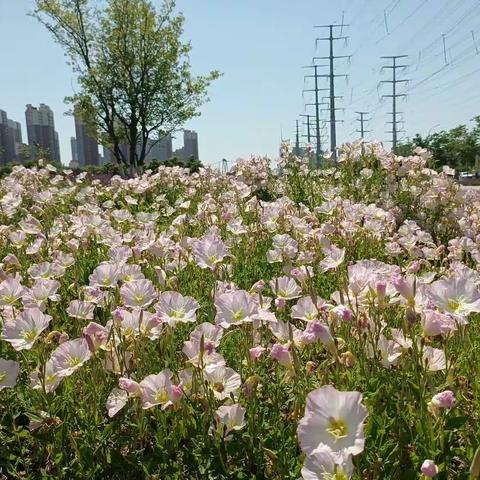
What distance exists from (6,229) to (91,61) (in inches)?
772

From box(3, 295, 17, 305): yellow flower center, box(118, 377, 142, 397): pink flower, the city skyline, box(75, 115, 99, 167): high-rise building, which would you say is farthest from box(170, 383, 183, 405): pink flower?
box(75, 115, 99, 167): high-rise building

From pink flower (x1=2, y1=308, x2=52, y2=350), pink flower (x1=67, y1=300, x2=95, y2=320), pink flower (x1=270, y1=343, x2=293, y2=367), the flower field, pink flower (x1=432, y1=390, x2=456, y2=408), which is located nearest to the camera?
pink flower (x1=432, y1=390, x2=456, y2=408)

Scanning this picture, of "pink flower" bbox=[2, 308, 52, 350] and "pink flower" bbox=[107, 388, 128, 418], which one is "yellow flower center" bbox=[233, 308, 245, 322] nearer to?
"pink flower" bbox=[107, 388, 128, 418]

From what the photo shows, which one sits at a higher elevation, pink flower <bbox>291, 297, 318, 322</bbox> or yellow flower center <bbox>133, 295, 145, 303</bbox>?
yellow flower center <bbox>133, 295, 145, 303</bbox>

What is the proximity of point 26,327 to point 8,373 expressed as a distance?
0.18m

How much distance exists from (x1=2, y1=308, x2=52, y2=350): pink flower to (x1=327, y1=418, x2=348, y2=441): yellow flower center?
3.72ft

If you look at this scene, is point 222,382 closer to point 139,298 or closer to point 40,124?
point 139,298

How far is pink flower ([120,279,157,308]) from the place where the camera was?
2139 mm

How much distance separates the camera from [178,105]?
23.0 m

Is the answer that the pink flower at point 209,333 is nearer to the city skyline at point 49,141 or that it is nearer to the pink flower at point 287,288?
the pink flower at point 287,288

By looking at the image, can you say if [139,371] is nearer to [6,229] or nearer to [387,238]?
[387,238]

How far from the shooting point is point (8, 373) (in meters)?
1.91

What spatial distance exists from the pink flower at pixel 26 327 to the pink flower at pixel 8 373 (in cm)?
10

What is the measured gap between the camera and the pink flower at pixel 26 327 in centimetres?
200
